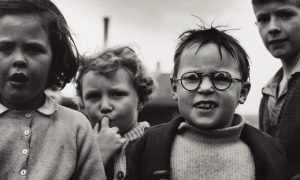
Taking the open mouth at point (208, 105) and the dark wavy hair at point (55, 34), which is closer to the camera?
the dark wavy hair at point (55, 34)

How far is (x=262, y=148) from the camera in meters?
2.51

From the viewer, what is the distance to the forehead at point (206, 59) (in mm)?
2492

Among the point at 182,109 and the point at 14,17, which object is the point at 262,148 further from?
the point at 14,17

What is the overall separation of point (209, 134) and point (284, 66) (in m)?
1.52

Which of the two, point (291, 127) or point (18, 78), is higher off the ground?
point (18, 78)

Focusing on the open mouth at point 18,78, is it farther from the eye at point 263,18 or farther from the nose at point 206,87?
the eye at point 263,18

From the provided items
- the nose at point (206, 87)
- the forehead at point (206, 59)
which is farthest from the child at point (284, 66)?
the nose at point (206, 87)

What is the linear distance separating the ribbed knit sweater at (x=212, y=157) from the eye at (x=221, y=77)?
291mm

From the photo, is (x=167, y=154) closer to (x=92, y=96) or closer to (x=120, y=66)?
(x=92, y=96)

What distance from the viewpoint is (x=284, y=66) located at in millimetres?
3682

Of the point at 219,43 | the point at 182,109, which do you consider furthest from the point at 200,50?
the point at 182,109

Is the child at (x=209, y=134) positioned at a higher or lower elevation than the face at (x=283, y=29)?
lower

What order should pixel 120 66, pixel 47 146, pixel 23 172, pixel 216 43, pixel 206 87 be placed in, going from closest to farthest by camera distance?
pixel 23 172 → pixel 47 146 → pixel 206 87 → pixel 216 43 → pixel 120 66

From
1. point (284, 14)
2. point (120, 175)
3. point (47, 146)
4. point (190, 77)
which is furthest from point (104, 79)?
point (284, 14)
